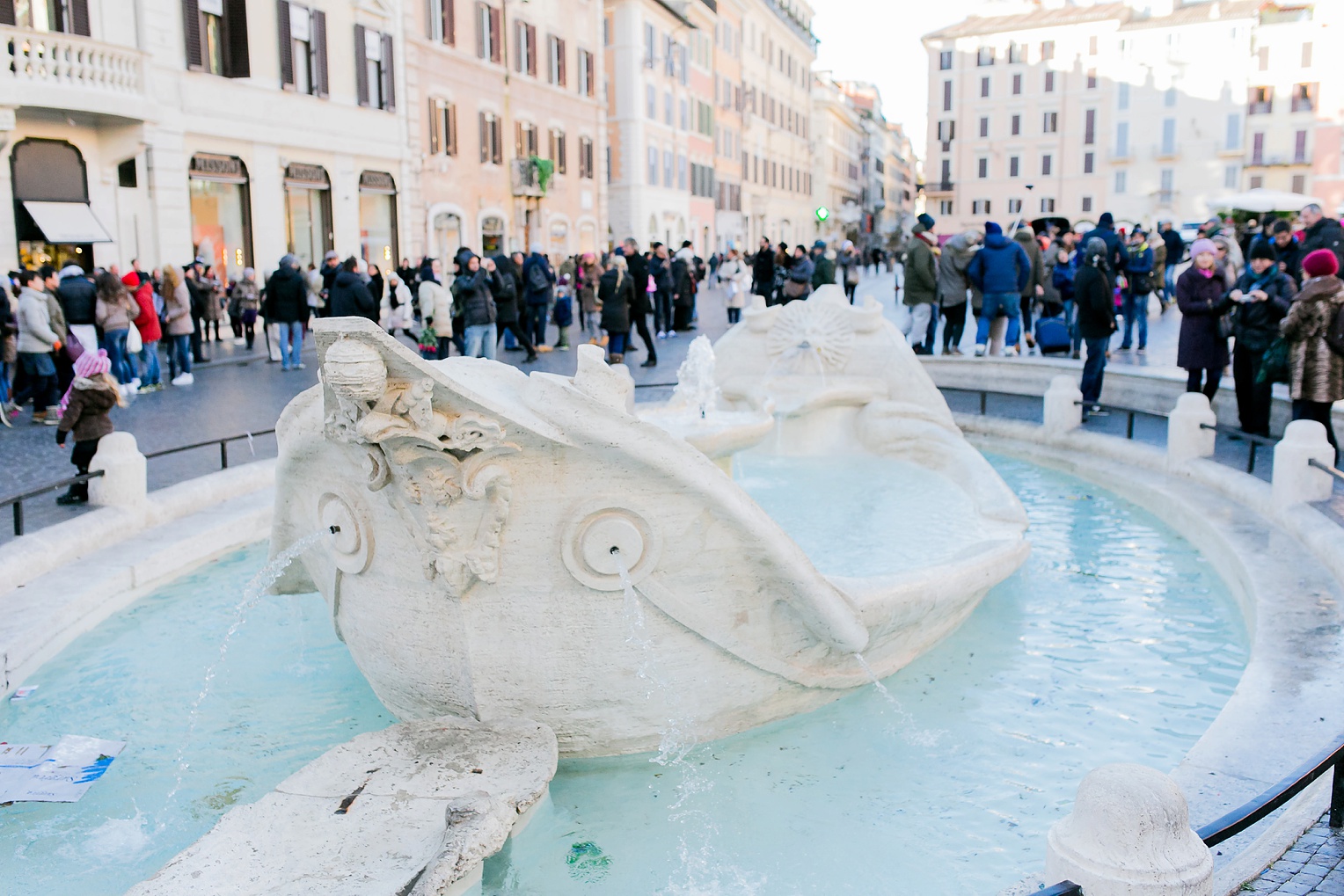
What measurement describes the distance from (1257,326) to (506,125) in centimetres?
2431

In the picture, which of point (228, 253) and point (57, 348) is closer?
point (57, 348)

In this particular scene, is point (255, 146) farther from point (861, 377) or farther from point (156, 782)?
point (156, 782)

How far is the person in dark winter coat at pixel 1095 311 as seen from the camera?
946 cm

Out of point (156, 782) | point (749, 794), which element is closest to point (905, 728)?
point (749, 794)

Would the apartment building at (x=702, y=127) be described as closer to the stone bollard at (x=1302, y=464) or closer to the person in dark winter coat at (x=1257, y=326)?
the person in dark winter coat at (x=1257, y=326)

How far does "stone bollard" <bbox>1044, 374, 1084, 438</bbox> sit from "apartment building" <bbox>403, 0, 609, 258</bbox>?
18492 millimetres

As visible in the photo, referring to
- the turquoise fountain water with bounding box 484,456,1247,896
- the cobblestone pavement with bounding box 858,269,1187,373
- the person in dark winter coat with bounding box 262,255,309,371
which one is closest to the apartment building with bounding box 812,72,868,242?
the cobblestone pavement with bounding box 858,269,1187,373

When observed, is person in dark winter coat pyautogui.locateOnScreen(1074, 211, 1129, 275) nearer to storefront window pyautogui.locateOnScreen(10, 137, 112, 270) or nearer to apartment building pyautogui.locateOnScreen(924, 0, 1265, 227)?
storefront window pyautogui.locateOnScreen(10, 137, 112, 270)

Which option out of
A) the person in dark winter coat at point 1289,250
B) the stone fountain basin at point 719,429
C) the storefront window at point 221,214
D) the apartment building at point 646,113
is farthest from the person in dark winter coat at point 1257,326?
the apartment building at point 646,113

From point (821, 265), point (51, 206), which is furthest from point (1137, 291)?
point (51, 206)

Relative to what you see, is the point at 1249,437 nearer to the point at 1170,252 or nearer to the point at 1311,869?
the point at 1311,869

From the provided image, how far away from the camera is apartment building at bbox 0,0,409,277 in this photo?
634 inches

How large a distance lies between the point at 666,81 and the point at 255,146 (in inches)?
932

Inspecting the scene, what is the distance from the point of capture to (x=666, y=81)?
41219mm
